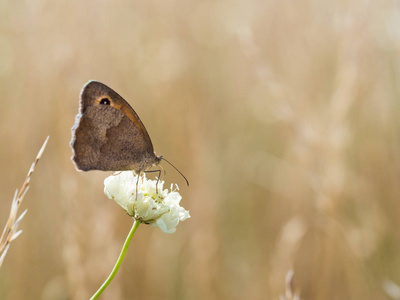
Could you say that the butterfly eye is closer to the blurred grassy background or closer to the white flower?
the white flower

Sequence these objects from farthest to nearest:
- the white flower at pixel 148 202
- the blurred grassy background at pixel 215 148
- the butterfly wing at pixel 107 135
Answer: the blurred grassy background at pixel 215 148 → the butterfly wing at pixel 107 135 → the white flower at pixel 148 202

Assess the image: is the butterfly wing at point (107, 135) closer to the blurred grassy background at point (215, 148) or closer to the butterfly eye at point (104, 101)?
the butterfly eye at point (104, 101)

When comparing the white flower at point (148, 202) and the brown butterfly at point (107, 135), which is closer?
the white flower at point (148, 202)

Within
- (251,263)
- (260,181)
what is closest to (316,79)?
(260,181)

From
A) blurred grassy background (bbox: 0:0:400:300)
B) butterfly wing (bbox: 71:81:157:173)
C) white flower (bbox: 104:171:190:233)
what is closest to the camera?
white flower (bbox: 104:171:190:233)

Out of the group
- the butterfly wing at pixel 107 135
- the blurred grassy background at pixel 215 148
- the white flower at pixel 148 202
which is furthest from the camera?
the blurred grassy background at pixel 215 148

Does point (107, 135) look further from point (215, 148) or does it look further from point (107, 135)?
point (215, 148)

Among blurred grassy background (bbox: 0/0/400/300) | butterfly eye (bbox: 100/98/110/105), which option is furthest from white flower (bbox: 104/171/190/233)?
blurred grassy background (bbox: 0/0/400/300)

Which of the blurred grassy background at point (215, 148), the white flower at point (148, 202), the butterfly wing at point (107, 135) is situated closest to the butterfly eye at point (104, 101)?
the butterfly wing at point (107, 135)

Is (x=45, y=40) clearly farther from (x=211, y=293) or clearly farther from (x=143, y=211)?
(x=143, y=211)
